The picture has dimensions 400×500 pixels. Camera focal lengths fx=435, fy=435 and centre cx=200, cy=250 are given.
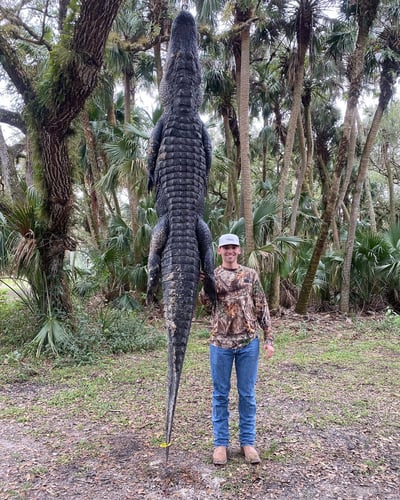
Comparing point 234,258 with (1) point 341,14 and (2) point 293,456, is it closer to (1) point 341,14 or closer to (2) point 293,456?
(2) point 293,456

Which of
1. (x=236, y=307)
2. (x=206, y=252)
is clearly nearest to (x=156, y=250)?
(x=206, y=252)

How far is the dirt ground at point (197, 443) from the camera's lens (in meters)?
2.96

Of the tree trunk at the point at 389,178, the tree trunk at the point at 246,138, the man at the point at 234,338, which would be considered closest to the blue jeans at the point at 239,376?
the man at the point at 234,338

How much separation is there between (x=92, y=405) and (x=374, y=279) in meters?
→ 8.00

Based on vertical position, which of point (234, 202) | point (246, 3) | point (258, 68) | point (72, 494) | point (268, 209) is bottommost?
point (72, 494)

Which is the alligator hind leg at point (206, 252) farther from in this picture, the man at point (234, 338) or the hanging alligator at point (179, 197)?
the man at point (234, 338)

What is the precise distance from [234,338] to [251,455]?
91 cm

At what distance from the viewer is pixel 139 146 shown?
8891 mm

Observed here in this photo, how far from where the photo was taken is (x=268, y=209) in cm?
A: 928

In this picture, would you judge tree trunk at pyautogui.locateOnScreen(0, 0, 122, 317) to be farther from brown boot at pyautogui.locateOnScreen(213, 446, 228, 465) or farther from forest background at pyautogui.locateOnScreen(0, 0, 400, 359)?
brown boot at pyautogui.locateOnScreen(213, 446, 228, 465)

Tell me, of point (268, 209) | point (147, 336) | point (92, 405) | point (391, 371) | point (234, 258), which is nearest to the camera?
point (234, 258)

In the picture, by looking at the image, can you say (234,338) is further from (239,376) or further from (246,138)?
(246,138)

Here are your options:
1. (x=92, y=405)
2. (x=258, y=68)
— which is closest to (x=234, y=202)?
(x=258, y=68)

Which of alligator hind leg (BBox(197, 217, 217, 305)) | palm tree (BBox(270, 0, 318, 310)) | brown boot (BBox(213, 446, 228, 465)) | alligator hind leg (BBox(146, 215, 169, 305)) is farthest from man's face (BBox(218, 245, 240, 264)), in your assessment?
palm tree (BBox(270, 0, 318, 310))
